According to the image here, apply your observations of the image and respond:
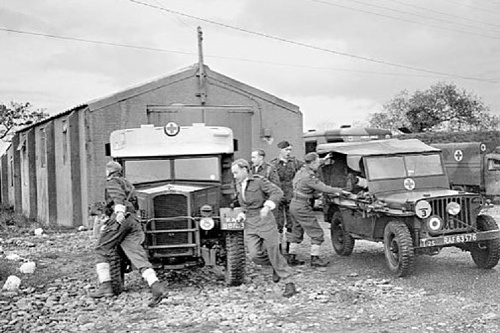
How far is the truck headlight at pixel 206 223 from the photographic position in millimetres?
9008

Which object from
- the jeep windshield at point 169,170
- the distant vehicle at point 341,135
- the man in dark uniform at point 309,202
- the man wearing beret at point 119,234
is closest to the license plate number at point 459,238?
the man in dark uniform at point 309,202

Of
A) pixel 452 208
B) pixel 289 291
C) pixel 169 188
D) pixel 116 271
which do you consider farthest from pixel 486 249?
pixel 116 271

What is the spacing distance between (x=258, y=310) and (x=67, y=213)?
40.9ft

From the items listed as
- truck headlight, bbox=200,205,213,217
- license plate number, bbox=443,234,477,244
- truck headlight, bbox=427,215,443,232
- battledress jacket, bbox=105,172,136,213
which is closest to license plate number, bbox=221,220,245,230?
truck headlight, bbox=200,205,213,217

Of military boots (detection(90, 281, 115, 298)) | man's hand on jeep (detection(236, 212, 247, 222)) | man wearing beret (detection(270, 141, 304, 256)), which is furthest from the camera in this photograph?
man wearing beret (detection(270, 141, 304, 256))

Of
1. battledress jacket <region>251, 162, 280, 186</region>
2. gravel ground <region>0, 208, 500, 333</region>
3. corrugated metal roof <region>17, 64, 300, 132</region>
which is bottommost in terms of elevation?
gravel ground <region>0, 208, 500, 333</region>

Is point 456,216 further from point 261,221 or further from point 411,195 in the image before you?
point 261,221

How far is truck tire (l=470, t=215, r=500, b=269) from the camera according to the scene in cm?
922

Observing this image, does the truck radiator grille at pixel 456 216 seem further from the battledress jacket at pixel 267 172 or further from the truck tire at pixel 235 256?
the truck tire at pixel 235 256

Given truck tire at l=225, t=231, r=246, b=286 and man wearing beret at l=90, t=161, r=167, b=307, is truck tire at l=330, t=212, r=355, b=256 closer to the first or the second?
truck tire at l=225, t=231, r=246, b=286

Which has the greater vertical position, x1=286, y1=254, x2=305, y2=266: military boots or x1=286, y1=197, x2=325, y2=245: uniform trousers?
x1=286, y1=197, x2=325, y2=245: uniform trousers

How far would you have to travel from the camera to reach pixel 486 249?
9336 mm

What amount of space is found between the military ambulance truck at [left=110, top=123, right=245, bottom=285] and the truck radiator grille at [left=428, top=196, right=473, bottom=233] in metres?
2.71

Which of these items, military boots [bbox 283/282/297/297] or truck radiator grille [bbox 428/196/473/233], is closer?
military boots [bbox 283/282/297/297]
